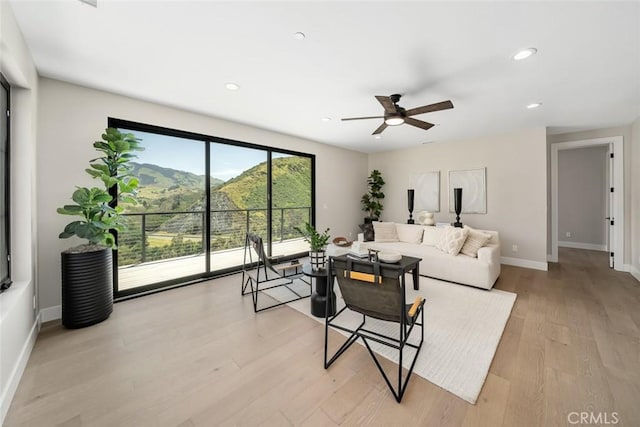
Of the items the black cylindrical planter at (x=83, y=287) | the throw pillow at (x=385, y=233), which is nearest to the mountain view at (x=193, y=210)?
the black cylindrical planter at (x=83, y=287)

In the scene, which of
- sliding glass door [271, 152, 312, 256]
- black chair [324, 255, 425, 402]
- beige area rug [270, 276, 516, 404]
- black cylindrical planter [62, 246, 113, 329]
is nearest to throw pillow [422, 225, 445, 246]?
beige area rug [270, 276, 516, 404]

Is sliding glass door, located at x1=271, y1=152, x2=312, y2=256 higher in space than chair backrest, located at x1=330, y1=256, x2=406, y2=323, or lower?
higher

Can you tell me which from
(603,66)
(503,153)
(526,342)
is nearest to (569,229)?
(503,153)

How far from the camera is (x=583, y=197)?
19.8 feet

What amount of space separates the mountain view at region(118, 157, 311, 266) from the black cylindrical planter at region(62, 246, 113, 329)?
2.92ft

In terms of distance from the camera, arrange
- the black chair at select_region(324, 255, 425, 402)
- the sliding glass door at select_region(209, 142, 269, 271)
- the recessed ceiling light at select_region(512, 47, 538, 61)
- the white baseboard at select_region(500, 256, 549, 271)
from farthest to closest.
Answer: the white baseboard at select_region(500, 256, 549, 271) → the sliding glass door at select_region(209, 142, 269, 271) → the recessed ceiling light at select_region(512, 47, 538, 61) → the black chair at select_region(324, 255, 425, 402)

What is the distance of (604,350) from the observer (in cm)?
209

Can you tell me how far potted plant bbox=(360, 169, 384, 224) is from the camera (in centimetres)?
660

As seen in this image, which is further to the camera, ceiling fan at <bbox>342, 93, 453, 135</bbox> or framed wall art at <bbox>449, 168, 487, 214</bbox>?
framed wall art at <bbox>449, 168, 487, 214</bbox>

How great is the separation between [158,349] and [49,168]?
233 centimetres

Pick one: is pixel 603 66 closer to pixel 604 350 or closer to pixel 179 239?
pixel 604 350

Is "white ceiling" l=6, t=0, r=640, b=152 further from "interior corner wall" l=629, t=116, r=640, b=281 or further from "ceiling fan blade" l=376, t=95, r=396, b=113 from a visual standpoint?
"interior corner wall" l=629, t=116, r=640, b=281

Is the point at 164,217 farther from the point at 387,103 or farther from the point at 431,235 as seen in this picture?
the point at 431,235

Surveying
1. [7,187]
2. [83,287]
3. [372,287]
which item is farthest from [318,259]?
[7,187]
